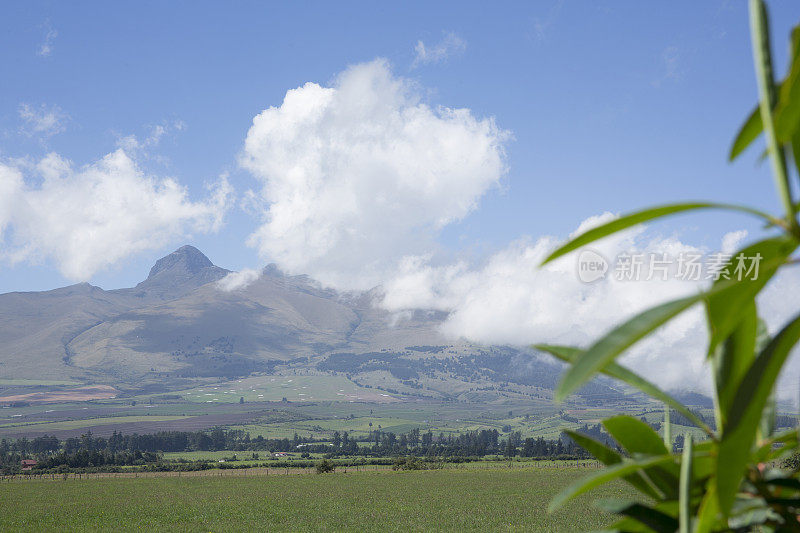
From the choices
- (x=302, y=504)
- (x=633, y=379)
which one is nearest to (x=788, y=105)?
(x=633, y=379)

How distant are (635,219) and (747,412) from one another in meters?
0.37

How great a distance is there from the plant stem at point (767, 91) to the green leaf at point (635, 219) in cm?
7

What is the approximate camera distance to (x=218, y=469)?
11231 centimetres

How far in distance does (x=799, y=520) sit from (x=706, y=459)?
32 cm

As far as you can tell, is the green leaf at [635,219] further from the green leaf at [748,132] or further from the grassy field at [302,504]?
the grassy field at [302,504]

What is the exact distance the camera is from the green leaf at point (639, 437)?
1442 mm

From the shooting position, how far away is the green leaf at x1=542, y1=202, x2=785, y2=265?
1007 millimetres

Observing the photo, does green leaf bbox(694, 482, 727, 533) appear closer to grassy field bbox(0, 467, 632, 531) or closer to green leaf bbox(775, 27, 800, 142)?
green leaf bbox(775, 27, 800, 142)

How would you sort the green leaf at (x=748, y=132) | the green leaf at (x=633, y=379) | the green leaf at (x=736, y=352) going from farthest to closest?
the green leaf at (x=633, y=379)
the green leaf at (x=736, y=352)
the green leaf at (x=748, y=132)

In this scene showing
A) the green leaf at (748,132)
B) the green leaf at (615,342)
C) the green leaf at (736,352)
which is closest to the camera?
the green leaf at (615,342)

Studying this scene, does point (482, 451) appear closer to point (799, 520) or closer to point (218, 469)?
point (218, 469)

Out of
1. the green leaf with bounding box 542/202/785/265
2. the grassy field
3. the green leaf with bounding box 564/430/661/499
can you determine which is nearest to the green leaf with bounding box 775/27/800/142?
the green leaf with bounding box 542/202/785/265

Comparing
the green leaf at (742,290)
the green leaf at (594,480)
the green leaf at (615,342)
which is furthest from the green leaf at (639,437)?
the green leaf at (615,342)

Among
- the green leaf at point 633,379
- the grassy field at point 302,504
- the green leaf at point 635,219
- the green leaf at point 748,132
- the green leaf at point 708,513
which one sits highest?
the green leaf at point 748,132
